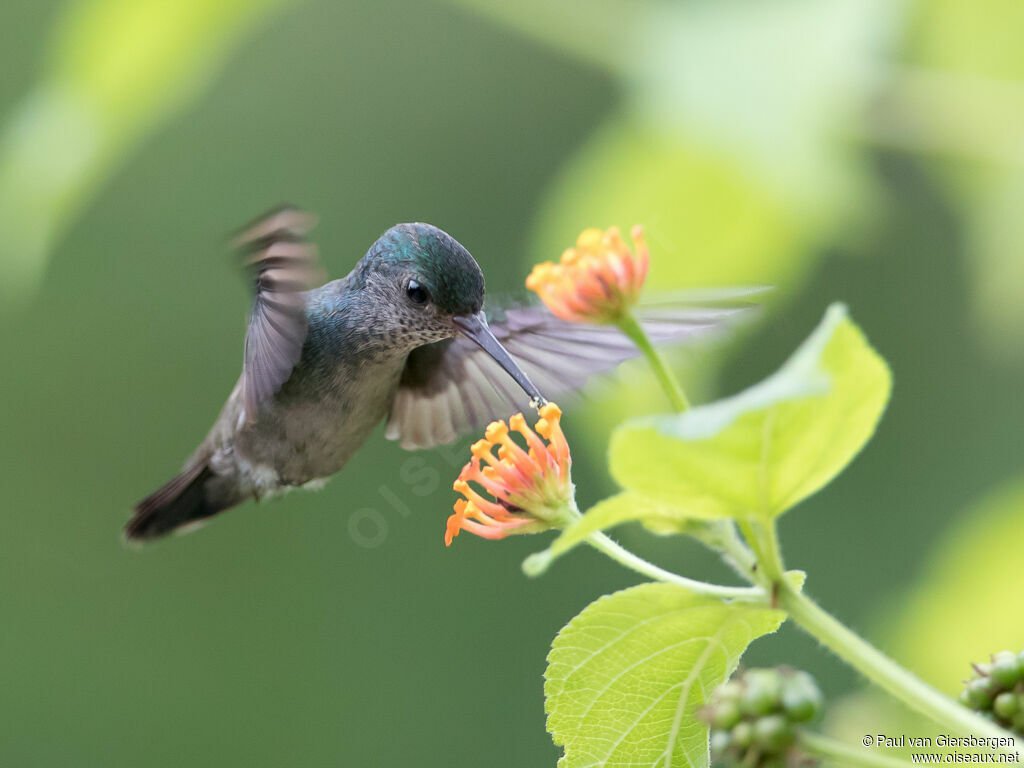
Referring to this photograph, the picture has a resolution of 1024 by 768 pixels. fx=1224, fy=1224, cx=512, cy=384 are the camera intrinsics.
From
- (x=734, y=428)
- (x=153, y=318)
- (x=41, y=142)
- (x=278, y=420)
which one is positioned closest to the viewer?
(x=734, y=428)

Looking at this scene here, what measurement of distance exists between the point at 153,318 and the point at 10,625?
176 centimetres

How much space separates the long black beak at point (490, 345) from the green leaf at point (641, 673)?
1.53ft

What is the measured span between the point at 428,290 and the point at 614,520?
83 cm

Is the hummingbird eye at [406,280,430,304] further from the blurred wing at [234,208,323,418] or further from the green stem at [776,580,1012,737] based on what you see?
the green stem at [776,580,1012,737]

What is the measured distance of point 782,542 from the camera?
5996mm

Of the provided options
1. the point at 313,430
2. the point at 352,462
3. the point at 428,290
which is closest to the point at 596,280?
the point at 428,290

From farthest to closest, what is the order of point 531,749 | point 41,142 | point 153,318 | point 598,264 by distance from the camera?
point 153,318
point 531,749
point 41,142
point 598,264

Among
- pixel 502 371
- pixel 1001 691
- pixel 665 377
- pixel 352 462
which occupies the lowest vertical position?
pixel 1001 691

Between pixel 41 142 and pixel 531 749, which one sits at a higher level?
pixel 41 142

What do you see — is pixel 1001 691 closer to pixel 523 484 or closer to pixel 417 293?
pixel 523 484

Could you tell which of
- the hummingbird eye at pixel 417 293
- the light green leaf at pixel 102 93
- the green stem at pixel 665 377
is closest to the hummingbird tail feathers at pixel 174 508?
the light green leaf at pixel 102 93

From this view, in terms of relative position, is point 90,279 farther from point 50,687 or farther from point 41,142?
point 41,142

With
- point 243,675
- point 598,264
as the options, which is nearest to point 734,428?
point 598,264

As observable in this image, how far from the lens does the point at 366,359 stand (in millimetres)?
2146
